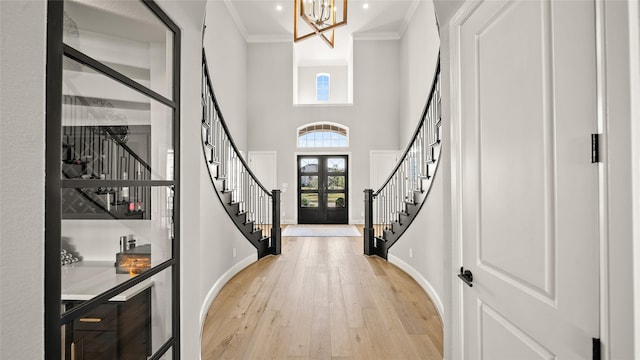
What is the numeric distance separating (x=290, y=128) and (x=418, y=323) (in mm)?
7063

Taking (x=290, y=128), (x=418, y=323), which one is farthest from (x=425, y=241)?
(x=290, y=128)

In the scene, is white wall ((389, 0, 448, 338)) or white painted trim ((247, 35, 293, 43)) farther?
white painted trim ((247, 35, 293, 43))

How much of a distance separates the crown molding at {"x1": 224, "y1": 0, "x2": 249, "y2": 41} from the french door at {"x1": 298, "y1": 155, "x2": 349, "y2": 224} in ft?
12.1

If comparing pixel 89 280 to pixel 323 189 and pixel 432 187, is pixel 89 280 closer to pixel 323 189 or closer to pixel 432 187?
pixel 432 187

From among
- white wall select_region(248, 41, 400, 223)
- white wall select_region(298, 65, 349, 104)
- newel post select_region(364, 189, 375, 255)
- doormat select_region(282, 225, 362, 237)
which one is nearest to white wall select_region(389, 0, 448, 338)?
newel post select_region(364, 189, 375, 255)

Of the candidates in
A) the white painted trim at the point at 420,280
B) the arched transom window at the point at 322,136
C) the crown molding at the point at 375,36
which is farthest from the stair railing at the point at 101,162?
the crown molding at the point at 375,36

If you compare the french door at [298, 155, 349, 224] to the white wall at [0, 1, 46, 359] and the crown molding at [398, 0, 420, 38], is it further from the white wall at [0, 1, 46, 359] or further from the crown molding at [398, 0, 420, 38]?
the white wall at [0, 1, 46, 359]

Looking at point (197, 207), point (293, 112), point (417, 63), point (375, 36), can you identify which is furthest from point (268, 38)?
point (197, 207)

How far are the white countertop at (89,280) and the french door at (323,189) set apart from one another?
7828 millimetres

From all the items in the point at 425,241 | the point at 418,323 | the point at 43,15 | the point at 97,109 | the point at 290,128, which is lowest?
the point at 418,323

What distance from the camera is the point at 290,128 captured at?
9016mm

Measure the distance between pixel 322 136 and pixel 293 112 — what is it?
108 cm

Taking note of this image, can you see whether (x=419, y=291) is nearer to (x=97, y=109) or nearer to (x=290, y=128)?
(x=97, y=109)

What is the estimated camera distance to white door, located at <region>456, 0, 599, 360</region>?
35.5 inches
